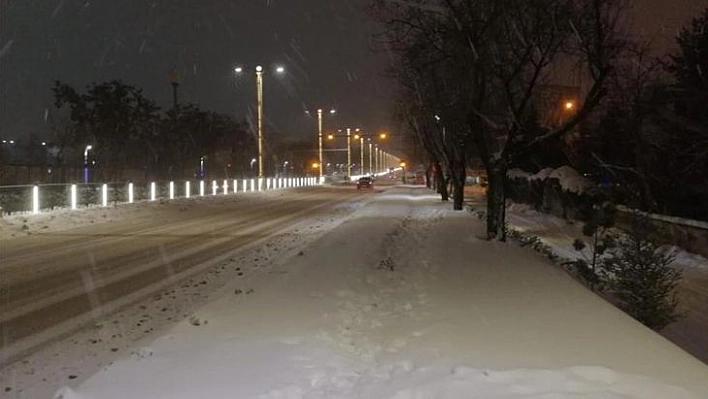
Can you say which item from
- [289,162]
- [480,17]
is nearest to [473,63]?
[480,17]

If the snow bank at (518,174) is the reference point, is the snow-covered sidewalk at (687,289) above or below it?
below

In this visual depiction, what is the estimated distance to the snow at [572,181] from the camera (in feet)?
118

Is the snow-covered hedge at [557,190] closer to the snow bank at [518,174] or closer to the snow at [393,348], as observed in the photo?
the snow bank at [518,174]

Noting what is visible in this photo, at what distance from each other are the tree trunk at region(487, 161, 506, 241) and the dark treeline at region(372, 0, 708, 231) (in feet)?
0.10

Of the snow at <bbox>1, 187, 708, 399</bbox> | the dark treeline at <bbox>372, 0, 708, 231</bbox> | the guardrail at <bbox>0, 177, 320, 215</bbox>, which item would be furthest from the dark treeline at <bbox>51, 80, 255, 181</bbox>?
the snow at <bbox>1, 187, 708, 399</bbox>

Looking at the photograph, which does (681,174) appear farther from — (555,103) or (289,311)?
(289,311)

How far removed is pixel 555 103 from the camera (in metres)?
37.1

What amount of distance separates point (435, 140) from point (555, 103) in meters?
8.32

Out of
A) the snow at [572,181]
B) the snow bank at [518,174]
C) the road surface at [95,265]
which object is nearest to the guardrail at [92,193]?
the road surface at [95,265]

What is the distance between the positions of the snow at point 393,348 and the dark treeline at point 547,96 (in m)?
7.38

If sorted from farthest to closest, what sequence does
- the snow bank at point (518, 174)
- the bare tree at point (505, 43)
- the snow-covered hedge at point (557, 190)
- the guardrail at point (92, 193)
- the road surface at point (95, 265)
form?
the snow bank at point (518, 174) < the snow-covered hedge at point (557, 190) < the guardrail at point (92, 193) < the bare tree at point (505, 43) < the road surface at point (95, 265)

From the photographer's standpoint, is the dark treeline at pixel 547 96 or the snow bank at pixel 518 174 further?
the snow bank at pixel 518 174

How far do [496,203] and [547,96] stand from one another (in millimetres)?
16922

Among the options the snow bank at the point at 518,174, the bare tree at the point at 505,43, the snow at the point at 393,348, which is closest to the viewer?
the snow at the point at 393,348
